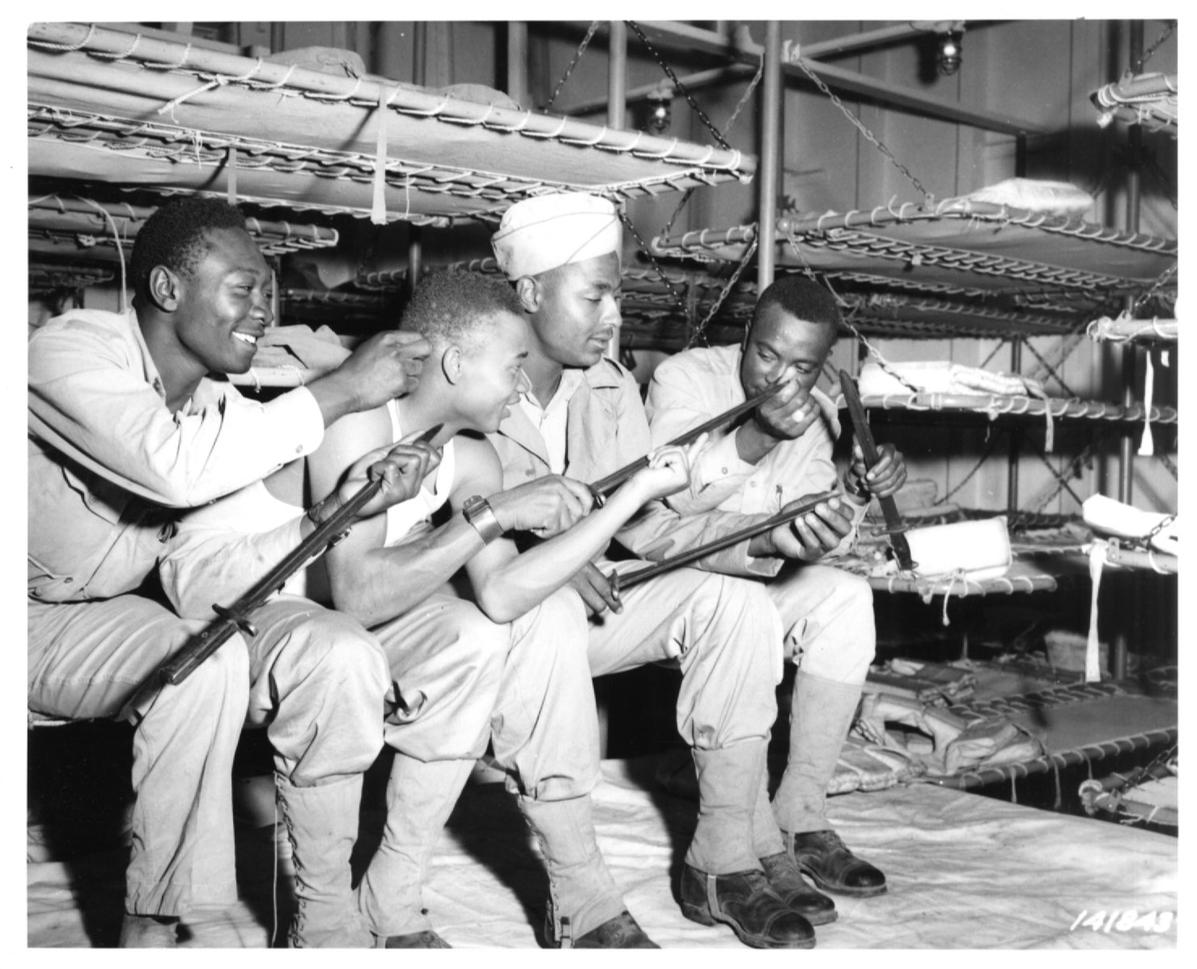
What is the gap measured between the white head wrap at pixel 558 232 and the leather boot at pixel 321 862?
1348mm

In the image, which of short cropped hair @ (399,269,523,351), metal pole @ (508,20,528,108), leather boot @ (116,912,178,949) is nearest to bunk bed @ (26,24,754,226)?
short cropped hair @ (399,269,523,351)

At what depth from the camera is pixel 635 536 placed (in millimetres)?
2855

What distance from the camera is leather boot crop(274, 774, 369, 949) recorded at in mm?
2027

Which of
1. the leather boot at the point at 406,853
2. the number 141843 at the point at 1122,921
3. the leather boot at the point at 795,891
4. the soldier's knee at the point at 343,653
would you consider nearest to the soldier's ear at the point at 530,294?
the soldier's knee at the point at 343,653

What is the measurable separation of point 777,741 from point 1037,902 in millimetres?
1748

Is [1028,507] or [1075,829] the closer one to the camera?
[1075,829]

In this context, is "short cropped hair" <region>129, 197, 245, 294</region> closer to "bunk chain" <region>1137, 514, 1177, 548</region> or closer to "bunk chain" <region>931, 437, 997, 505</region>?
"bunk chain" <region>1137, 514, 1177, 548</region>

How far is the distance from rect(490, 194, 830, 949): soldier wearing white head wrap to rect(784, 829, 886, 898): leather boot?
0.43ft

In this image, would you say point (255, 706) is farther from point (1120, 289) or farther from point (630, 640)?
point (1120, 289)

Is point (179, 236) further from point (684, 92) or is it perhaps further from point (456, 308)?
point (684, 92)

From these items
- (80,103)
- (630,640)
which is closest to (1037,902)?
(630,640)

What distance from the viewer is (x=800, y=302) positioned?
3.00 m

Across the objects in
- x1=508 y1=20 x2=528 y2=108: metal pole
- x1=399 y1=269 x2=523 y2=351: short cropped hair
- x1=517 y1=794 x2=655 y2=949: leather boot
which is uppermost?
x1=508 y1=20 x2=528 y2=108: metal pole

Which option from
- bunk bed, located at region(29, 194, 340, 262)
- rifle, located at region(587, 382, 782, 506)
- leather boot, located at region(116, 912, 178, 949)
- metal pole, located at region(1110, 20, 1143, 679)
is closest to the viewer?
leather boot, located at region(116, 912, 178, 949)
